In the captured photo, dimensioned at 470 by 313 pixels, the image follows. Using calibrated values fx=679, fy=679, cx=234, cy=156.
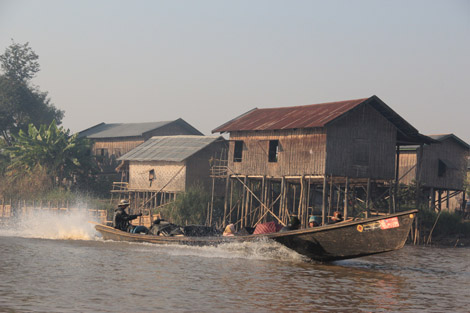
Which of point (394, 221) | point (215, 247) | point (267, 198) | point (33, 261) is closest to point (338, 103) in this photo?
point (267, 198)

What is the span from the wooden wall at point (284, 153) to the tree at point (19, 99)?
3131cm

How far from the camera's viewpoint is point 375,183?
104 ft

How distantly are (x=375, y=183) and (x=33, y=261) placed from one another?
18.7 metres

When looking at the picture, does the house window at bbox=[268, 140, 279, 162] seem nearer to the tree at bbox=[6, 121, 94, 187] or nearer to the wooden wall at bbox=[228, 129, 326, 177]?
the wooden wall at bbox=[228, 129, 326, 177]

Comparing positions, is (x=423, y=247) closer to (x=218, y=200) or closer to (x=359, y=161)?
(x=359, y=161)

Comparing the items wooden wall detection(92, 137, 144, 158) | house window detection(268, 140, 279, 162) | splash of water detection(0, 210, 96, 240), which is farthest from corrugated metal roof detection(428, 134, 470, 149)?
wooden wall detection(92, 137, 144, 158)

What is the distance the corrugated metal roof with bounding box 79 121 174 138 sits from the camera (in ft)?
165

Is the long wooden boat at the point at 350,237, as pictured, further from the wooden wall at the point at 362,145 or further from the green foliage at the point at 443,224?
the green foliage at the point at 443,224

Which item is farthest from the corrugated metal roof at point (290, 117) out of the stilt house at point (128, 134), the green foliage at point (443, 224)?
the stilt house at point (128, 134)

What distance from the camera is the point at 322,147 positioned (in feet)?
92.5

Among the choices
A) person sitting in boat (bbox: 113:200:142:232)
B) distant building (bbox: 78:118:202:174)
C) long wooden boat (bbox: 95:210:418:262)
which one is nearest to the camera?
long wooden boat (bbox: 95:210:418:262)

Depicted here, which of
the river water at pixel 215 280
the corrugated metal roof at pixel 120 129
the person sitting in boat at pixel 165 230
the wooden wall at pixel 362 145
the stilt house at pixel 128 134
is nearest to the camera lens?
the river water at pixel 215 280

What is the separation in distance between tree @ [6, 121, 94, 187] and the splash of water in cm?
490

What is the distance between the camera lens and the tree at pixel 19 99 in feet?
190
